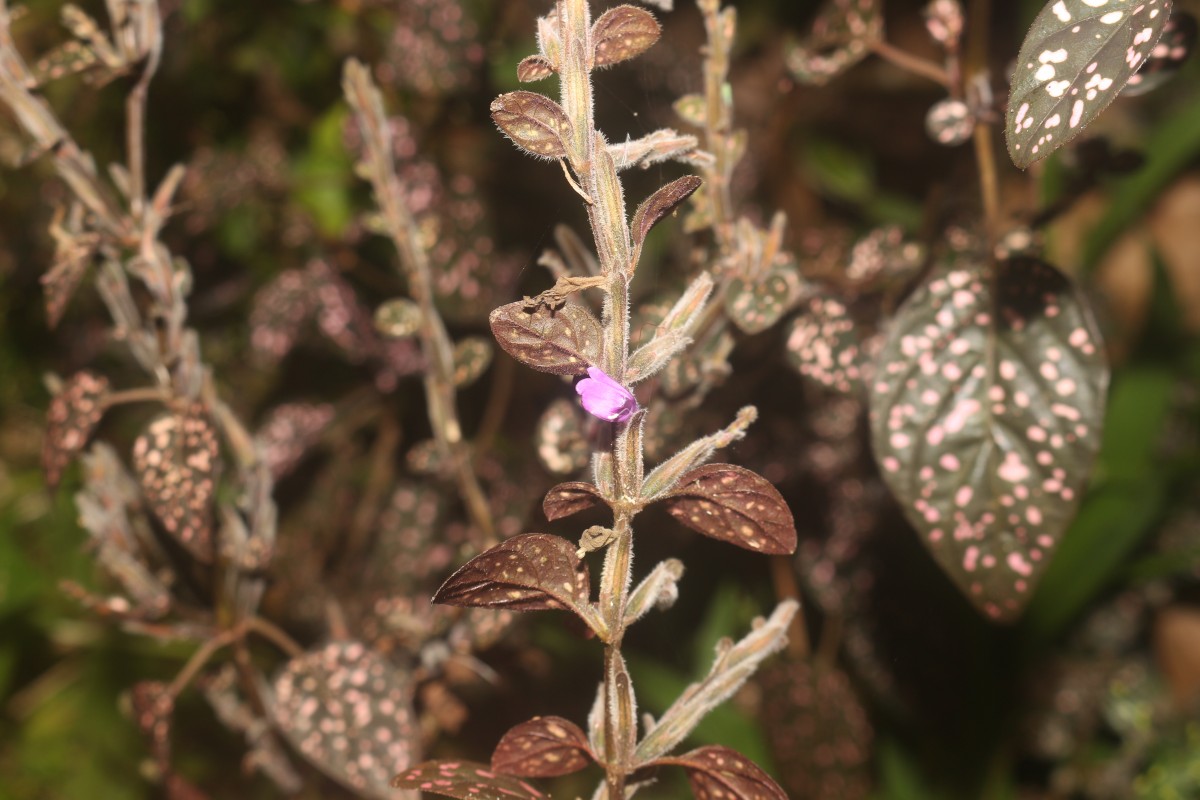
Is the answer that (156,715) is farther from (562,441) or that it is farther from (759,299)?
(759,299)

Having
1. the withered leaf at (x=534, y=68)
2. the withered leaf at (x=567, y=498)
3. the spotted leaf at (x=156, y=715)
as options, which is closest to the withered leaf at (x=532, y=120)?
the withered leaf at (x=534, y=68)

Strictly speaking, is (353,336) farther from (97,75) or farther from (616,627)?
(616,627)

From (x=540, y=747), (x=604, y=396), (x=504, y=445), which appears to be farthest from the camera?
(x=504, y=445)

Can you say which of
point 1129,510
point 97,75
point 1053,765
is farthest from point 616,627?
point 1053,765

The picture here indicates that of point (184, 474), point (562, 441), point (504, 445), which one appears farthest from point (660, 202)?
point (504, 445)

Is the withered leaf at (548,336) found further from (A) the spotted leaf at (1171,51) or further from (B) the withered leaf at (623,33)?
(A) the spotted leaf at (1171,51)

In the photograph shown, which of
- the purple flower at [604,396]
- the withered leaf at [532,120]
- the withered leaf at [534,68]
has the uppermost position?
the withered leaf at [534,68]

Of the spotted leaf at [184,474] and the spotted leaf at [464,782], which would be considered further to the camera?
the spotted leaf at [184,474]
